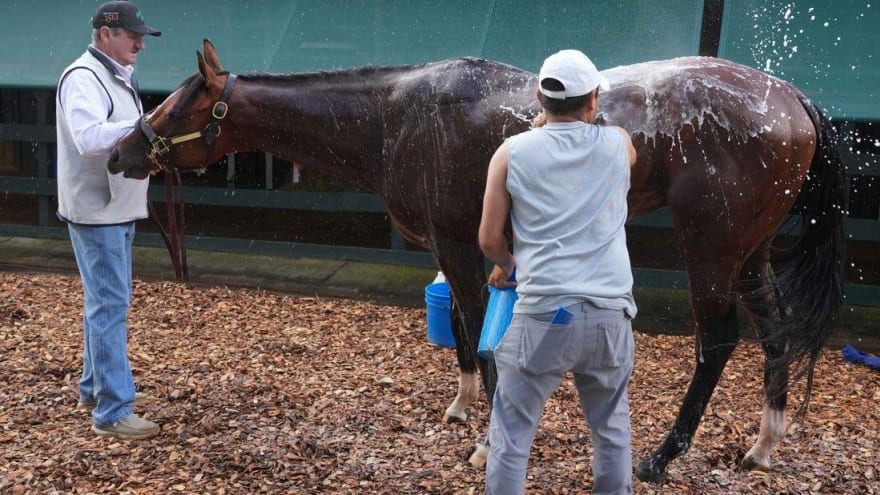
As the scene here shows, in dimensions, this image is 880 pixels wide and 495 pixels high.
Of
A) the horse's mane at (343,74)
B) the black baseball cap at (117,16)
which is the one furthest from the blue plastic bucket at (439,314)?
the black baseball cap at (117,16)

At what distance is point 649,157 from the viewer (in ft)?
11.4

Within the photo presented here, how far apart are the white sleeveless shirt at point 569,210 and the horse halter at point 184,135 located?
70.3 inches

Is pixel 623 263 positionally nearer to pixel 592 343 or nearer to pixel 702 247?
pixel 592 343

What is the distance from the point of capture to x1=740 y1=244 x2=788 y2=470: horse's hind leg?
3.74 metres

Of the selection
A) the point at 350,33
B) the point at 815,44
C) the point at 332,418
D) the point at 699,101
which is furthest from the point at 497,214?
the point at 350,33

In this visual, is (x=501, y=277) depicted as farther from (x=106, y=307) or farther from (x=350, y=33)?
(x=350, y=33)

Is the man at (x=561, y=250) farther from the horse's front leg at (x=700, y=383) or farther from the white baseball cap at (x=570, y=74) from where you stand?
the horse's front leg at (x=700, y=383)

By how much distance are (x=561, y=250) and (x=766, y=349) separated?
5.72ft

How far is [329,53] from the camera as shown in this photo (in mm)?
6578

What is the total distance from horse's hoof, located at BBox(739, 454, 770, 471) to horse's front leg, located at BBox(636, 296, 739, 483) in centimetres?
26

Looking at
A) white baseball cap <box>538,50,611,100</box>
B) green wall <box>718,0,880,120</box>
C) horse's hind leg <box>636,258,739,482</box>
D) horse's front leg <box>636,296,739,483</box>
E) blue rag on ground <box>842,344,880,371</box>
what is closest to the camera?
white baseball cap <box>538,50,611,100</box>

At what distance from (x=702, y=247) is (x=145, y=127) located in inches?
91.4

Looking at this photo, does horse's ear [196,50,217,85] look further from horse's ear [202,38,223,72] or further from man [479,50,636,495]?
man [479,50,636,495]

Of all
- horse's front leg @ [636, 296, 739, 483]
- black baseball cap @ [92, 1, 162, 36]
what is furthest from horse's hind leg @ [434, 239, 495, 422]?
black baseball cap @ [92, 1, 162, 36]
